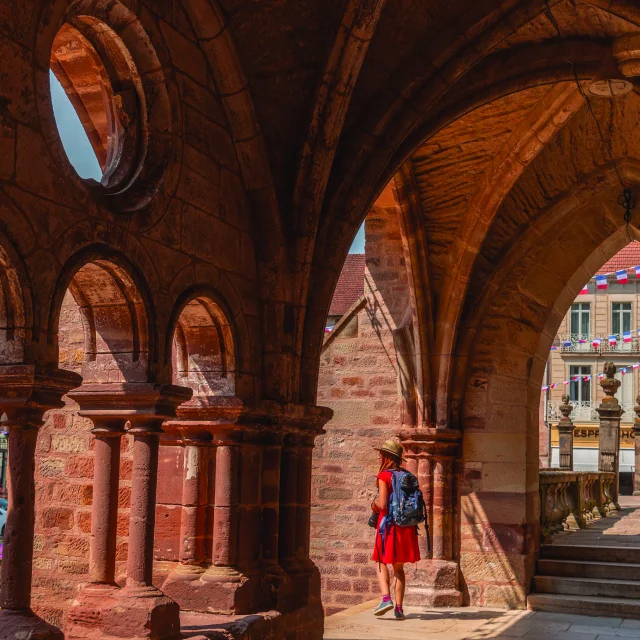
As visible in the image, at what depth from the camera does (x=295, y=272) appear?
5.65 metres

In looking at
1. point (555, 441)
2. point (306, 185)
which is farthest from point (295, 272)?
point (555, 441)

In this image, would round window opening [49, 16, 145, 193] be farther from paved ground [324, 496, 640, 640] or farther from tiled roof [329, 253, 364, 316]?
tiled roof [329, 253, 364, 316]

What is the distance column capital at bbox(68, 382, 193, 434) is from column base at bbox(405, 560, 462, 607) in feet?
13.3

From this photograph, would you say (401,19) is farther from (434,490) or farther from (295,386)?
(434,490)

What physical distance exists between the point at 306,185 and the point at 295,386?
3.58ft

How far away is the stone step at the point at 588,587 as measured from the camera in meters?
7.86

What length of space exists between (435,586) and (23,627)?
4946 mm

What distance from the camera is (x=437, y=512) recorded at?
27.2 ft

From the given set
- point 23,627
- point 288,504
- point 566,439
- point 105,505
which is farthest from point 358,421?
point 566,439

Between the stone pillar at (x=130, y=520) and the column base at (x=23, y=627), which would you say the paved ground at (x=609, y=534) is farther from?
the column base at (x=23, y=627)

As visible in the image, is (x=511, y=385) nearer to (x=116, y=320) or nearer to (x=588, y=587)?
(x=588, y=587)

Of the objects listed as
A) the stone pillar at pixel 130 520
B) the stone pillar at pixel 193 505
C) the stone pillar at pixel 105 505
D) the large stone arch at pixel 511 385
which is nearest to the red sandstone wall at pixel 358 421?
the large stone arch at pixel 511 385

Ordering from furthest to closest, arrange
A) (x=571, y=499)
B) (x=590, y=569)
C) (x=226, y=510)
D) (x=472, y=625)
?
(x=571, y=499), (x=590, y=569), (x=472, y=625), (x=226, y=510)

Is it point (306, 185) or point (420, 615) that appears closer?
point (306, 185)
